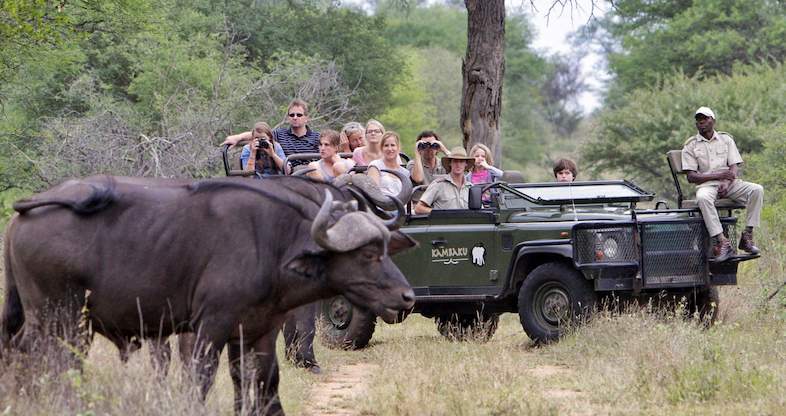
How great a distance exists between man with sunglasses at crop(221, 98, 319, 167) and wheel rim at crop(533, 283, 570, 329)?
2484 mm

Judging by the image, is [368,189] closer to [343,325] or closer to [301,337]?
[301,337]

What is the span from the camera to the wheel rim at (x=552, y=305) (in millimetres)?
12633

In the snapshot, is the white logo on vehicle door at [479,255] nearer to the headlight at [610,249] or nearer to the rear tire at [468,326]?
the rear tire at [468,326]

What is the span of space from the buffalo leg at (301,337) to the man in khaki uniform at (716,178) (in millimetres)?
3708

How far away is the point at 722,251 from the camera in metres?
12.3

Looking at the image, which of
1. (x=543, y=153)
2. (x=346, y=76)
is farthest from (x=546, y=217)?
(x=543, y=153)

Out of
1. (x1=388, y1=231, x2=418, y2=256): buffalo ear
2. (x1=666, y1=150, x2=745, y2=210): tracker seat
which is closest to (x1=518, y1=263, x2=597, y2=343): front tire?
(x1=666, y1=150, x2=745, y2=210): tracker seat

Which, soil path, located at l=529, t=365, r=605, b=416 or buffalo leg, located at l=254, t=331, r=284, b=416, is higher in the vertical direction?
buffalo leg, located at l=254, t=331, r=284, b=416

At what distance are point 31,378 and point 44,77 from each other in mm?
17602

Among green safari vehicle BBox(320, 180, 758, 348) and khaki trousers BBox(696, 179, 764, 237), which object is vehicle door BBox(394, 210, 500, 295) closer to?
green safari vehicle BBox(320, 180, 758, 348)

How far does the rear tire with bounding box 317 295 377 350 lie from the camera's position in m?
13.4

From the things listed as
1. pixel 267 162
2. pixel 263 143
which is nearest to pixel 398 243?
pixel 263 143

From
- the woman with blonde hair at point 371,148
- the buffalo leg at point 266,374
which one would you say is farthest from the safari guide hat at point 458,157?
the buffalo leg at point 266,374

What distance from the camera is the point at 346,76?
37844 millimetres
